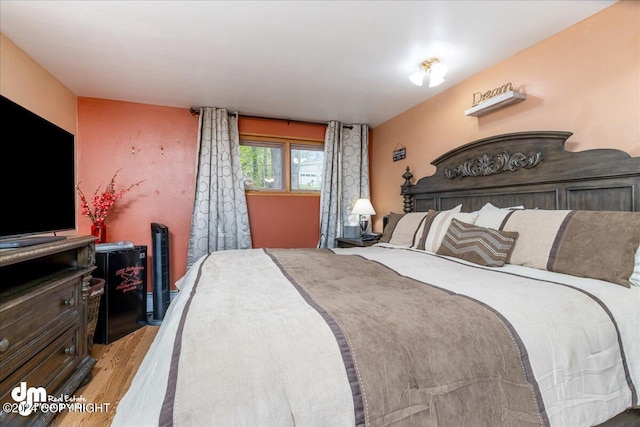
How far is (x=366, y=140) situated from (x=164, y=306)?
3.24 meters

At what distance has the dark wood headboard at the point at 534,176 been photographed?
64.1 inches

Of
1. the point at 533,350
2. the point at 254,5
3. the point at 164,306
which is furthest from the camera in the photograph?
the point at 164,306

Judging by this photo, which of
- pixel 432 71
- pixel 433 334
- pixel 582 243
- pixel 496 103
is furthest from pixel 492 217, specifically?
pixel 433 334

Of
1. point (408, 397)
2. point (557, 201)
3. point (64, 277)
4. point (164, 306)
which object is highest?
point (557, 201)

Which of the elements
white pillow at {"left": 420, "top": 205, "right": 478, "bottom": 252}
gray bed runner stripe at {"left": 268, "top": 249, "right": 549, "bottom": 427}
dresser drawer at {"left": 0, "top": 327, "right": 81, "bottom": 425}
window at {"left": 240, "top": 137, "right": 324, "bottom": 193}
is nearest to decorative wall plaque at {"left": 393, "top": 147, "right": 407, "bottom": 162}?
window at {"left": 240, "top": 137, "right": 324, "bottom": 193}

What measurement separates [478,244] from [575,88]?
125 centimetres

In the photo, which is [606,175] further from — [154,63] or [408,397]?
[154,63]

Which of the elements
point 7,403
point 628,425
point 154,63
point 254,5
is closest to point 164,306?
point 7,403

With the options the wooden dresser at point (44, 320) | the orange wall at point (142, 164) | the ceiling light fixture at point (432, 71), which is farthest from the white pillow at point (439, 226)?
the orange wall at point (142, 164)

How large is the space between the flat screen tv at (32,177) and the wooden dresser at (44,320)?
7.7 inches

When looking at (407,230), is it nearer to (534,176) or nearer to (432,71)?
(534,176)

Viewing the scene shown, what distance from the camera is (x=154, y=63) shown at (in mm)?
2406

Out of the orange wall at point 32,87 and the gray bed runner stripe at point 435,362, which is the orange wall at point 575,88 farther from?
the orange wall at point 32,87

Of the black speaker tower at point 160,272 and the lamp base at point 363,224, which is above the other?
the lamp base at point 363,224
